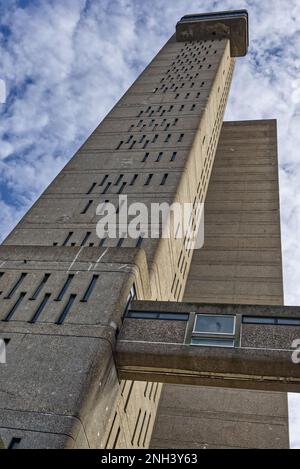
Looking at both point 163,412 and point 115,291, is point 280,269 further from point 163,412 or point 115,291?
point 115,291

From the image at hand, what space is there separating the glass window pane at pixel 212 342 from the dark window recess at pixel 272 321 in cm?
90

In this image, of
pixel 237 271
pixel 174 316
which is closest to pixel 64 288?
pixel 174 316

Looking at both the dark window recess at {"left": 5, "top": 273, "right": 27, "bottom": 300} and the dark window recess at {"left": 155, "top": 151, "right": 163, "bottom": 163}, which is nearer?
the dark window recess at {"left": 5, "top": 273, "right": 27, "bottom": 300}


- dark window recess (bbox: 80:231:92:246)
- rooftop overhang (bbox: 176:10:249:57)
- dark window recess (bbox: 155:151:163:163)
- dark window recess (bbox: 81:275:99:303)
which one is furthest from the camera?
rooftop overhang (bbox: 176:10:249:57)

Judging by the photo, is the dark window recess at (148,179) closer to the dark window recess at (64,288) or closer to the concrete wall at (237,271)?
the dark window recess at (64,288)

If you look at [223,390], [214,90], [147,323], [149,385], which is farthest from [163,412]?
[214,90]

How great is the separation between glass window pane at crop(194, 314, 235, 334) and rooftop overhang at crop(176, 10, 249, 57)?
3913cm

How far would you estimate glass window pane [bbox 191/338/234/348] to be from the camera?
13.7 meters

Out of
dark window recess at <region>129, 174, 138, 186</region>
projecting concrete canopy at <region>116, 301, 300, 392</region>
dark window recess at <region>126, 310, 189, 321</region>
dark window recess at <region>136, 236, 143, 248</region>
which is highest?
dark window recess at <region>129, 174, 138, 186</region>

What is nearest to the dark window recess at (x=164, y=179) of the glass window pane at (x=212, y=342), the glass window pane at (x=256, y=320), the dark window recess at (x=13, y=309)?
the dark window recess at (x=13, y=309)

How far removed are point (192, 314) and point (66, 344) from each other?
12.7ft

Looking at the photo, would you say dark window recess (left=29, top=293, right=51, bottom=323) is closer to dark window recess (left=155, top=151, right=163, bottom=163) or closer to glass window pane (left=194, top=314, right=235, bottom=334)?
glass window pane (left=194, top=314, right=235, bottom=334)

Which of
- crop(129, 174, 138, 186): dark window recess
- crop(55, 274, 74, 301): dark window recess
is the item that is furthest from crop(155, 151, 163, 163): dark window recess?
crop(55, 274, 74, 301): dark window recess

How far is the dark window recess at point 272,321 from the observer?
13983 millimetres
